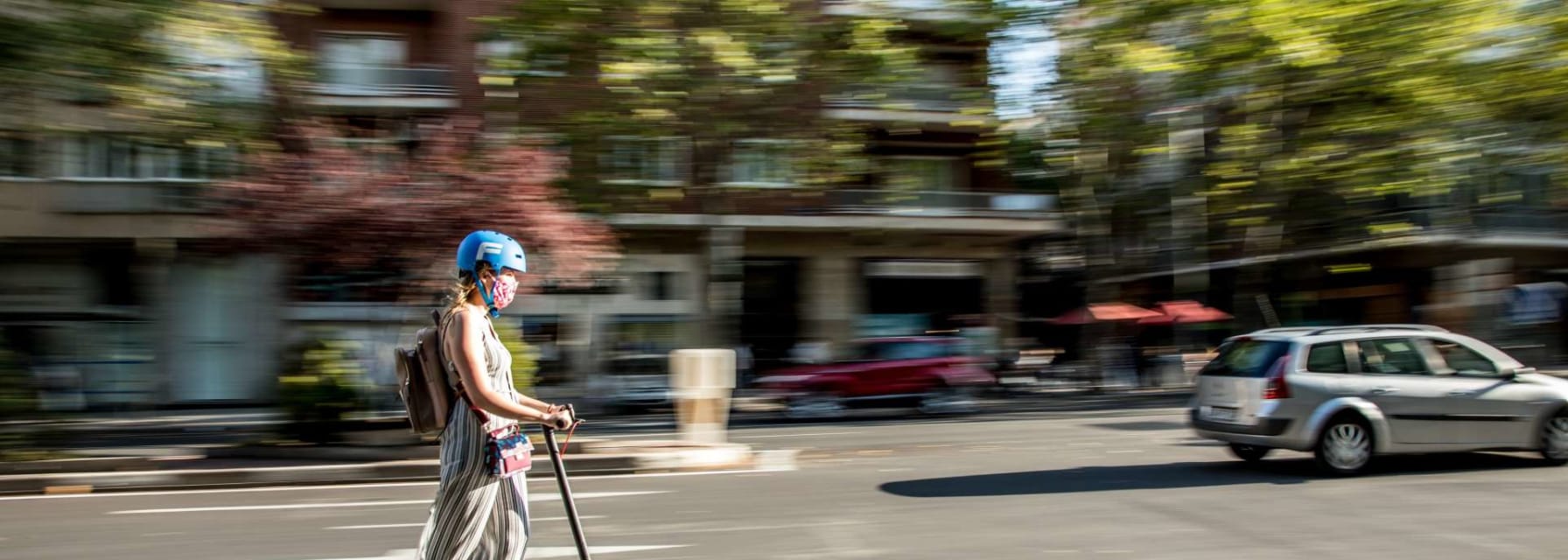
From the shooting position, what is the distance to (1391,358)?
9.88 metres

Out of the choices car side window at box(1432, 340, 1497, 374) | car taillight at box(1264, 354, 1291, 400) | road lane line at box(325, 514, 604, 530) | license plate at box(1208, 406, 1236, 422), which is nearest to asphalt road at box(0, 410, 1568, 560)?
road lane line at box(325, 514, 604, 530)

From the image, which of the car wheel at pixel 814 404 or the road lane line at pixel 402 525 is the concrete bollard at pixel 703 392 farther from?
the car wheel at pixel 814 404

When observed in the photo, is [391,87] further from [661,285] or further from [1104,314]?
[1104,314]

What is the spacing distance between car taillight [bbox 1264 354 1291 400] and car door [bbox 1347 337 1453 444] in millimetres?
526

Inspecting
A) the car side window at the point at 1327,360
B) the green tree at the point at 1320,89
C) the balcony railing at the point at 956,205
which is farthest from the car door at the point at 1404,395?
the balcony railing at the point at 956,205

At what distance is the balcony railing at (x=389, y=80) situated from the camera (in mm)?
25375

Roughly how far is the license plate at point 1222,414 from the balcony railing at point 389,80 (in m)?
19.0

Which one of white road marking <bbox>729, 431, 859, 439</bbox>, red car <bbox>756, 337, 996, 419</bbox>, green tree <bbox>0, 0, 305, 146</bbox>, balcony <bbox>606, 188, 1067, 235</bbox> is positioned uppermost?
green tree <bbox>0, 0, 305, 146</bbox>

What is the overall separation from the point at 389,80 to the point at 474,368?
76.2 feet

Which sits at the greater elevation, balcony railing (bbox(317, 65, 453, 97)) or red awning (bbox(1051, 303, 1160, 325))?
balcony railing (bbox(317, 65, 453, 97))

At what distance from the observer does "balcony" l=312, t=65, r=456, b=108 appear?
82.4 feet

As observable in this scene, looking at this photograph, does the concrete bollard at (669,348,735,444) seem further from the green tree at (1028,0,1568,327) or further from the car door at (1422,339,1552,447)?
the green tree at (1028,0,1568,327)

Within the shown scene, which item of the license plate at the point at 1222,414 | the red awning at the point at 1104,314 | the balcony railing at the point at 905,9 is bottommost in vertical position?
the license plate at the point at 1222,414

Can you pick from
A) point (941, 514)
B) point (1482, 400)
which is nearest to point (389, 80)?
point (941, 514)
